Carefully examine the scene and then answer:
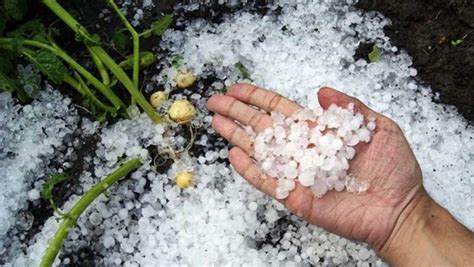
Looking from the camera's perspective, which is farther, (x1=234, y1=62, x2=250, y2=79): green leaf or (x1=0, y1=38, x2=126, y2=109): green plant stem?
(x1=234, y1=62, x2=250, y2=79): green leaf

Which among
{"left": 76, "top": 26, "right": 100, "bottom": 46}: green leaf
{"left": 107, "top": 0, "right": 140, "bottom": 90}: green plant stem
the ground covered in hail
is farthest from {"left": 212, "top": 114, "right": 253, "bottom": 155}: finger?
{"left": 76, "top": 26, "right": 100, "bottom": 46}: green leaf

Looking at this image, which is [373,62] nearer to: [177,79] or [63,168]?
[177,79]

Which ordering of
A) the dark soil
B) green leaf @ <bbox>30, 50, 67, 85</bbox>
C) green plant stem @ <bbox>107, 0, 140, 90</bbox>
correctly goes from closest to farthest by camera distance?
green leaf @ <bbox>30, 50, 67, 85</bbox>
green plant stem @ <bbox>107, 0, 140, 90</bbox>
the dark soil

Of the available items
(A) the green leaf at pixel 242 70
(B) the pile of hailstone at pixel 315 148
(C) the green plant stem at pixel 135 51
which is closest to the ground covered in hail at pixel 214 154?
(A) the green leaf at pixel 242 70

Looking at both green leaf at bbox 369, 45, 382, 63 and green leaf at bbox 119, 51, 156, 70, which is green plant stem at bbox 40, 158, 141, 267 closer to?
green leaf at bbox 119, 51, 156, 70

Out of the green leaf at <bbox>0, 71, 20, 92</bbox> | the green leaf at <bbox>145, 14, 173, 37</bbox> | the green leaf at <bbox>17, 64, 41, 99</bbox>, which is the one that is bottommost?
the green leaf at <bbox>17, 64, 41, 99</bbox>

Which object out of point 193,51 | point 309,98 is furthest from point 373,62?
point 193,51

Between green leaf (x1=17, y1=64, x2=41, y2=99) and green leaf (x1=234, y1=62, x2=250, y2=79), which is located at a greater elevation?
green leaf (x1=234, y1=62, x2=250, y2=79)
